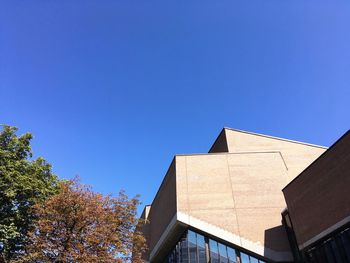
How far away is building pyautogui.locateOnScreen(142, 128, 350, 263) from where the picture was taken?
2192 cm

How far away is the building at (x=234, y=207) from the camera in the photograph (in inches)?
863

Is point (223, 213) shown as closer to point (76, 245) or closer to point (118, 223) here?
point (118, 223)

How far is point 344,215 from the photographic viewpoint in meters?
16.2

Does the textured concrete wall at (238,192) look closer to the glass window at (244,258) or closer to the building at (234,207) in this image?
the building at (234,207)

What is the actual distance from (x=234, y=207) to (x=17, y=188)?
16419 mm

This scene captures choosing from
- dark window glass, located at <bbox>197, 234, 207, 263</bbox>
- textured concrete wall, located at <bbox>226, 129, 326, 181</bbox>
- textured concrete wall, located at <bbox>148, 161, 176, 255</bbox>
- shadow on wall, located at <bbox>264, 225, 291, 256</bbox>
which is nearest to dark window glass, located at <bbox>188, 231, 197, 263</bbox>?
dark window glass, located at <bbox>197, 234, 207, 263</bbox>

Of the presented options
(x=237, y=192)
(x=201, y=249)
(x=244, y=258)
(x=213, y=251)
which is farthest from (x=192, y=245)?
(x=237, y=192)

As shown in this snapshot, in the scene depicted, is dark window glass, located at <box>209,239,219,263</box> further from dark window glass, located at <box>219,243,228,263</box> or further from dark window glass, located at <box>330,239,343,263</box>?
dark window glass, located at <box>330,239,343,263</box>

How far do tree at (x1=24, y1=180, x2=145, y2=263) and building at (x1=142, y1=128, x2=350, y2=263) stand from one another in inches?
264

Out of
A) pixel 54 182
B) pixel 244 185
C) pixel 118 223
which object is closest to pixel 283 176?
pixel 244 185

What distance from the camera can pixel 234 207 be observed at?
79.0 feet

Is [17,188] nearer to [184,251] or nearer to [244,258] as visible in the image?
[184,251]

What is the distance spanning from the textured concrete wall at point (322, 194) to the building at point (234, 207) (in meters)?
0.13

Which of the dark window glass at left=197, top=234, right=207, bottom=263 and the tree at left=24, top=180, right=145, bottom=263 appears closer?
the tree at left=24, top=180, right=145, bottom=263
